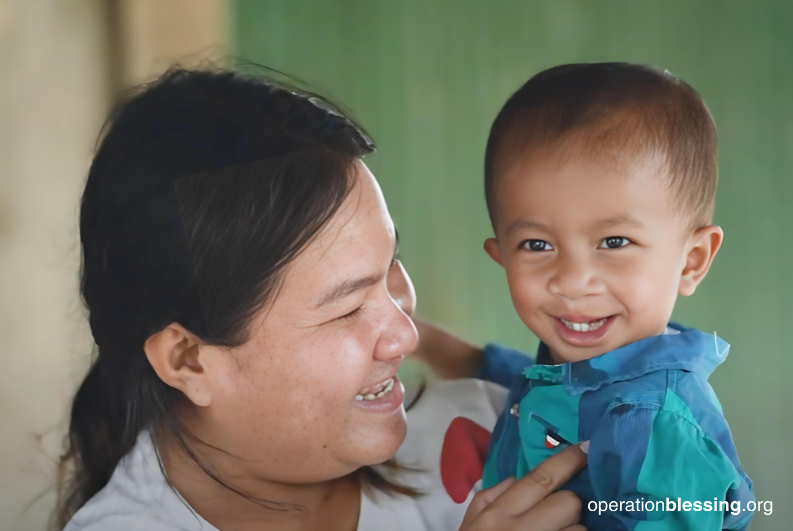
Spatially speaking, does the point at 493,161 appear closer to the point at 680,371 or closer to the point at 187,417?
the point at 680,371

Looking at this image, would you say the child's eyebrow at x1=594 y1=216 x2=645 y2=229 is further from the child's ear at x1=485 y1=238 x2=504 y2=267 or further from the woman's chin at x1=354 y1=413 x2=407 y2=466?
the woman's chin at x1=354 y1=413 x2=407 y2=466

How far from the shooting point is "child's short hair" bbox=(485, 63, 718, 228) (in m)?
0.54

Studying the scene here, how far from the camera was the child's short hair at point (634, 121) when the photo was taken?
1.79 ft

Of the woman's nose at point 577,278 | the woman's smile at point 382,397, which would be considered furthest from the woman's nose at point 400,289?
the woman's nose at point 577,278

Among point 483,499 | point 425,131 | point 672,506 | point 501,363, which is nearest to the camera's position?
point 672,506

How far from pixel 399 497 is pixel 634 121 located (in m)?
0.42

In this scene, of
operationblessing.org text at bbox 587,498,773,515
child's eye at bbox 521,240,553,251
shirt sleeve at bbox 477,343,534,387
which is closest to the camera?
operationblessing.org text at bbox 587,498,773,515

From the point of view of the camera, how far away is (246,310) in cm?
57

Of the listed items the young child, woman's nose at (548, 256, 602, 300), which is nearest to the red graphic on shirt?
the young child

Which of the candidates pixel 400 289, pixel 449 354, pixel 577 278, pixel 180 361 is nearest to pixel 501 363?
pixel 449 354

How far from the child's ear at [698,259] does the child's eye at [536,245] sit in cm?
12

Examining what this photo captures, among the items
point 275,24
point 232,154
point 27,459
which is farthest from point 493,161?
point 275,24

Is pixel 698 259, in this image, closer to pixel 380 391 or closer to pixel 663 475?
pixel 663 475

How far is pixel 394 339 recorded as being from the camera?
23.4 inches
